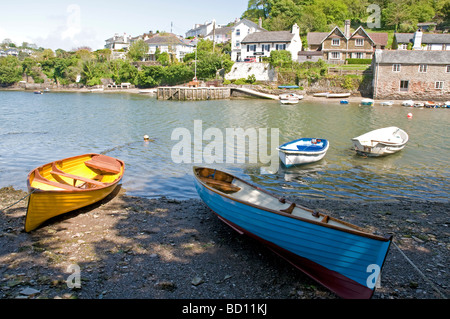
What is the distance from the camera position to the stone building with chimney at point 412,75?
5412 cm

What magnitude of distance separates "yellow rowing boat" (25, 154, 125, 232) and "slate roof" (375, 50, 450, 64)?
53.8 metres

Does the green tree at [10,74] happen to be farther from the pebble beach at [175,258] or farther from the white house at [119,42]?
the pebble beach at [175,258]

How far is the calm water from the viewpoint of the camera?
15352 mm

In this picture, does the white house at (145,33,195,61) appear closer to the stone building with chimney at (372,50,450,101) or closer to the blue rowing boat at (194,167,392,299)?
the stone building with chimney at (372,50,450,101)

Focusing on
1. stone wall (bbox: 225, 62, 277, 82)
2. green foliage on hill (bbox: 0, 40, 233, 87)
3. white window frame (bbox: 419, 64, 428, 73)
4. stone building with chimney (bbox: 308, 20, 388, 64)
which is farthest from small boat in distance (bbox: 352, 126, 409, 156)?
green foliage on hill (bbox: 0, 40, 233, 87)

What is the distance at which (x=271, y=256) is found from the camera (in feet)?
28.0

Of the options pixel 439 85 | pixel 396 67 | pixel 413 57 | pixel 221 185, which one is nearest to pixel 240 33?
pixel 396 67

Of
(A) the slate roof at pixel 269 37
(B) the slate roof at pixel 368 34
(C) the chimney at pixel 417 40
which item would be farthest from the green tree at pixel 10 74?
(C) the chimney at pixel 417 40

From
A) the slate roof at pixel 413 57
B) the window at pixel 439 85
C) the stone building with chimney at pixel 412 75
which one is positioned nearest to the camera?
the slate roof at pixel 413 57

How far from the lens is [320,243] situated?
22.8 feet

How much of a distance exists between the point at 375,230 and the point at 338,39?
221ft

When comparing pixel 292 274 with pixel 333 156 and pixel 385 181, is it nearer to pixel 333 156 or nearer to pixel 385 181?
pixel 385 181

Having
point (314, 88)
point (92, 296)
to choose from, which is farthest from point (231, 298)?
point (314, 88)

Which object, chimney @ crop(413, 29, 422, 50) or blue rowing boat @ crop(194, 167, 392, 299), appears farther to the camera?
chimney @ crop(413, 29, 422, 50)
